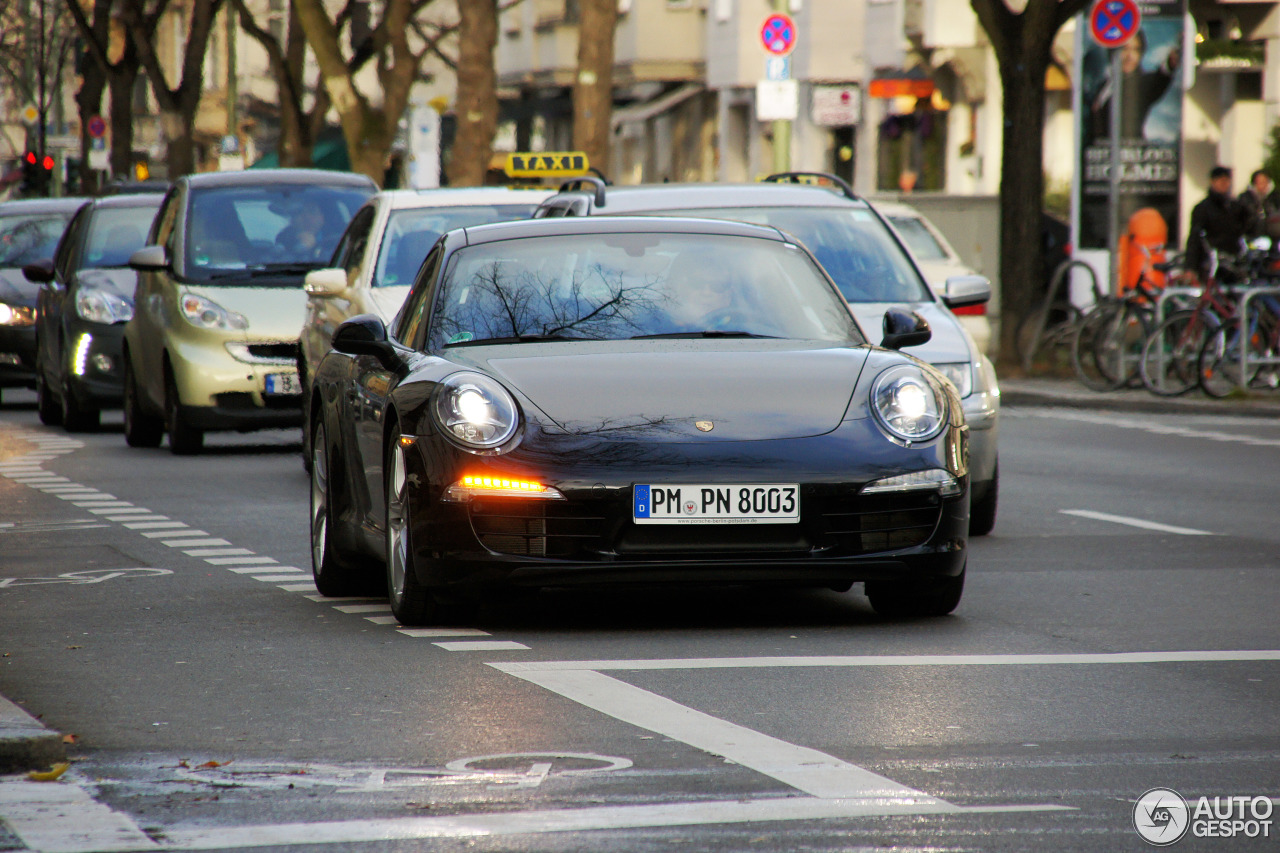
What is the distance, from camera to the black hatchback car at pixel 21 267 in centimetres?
2352

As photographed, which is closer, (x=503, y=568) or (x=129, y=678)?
(x=129, y=678)

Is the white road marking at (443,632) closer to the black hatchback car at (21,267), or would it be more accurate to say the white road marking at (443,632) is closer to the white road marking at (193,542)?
the white road marking at (193,542)

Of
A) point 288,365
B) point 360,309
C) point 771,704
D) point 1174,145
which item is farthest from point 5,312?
point 771,704

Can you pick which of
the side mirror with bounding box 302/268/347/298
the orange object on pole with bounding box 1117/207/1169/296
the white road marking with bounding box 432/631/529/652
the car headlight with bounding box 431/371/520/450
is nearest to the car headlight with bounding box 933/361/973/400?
the side mirror with bounding box 302/268/347/298

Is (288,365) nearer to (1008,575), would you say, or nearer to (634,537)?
(1008,575)

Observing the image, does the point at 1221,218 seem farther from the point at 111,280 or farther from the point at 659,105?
the point at 659,105

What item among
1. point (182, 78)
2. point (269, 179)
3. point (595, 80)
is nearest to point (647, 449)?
point (269, 179)

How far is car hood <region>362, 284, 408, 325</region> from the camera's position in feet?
46.5

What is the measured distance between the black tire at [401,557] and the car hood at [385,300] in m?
5.40

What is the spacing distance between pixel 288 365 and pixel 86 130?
4416cm

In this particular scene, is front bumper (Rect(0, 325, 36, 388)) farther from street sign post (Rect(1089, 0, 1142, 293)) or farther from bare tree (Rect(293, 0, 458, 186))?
bare tree (Rect(293, 0, 458, 186))

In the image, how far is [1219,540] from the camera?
11516 millimetres

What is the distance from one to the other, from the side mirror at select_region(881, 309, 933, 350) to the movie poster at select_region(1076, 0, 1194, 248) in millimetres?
18305

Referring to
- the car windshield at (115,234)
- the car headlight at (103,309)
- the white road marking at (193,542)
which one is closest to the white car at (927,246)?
the car windshield at (115,234)
